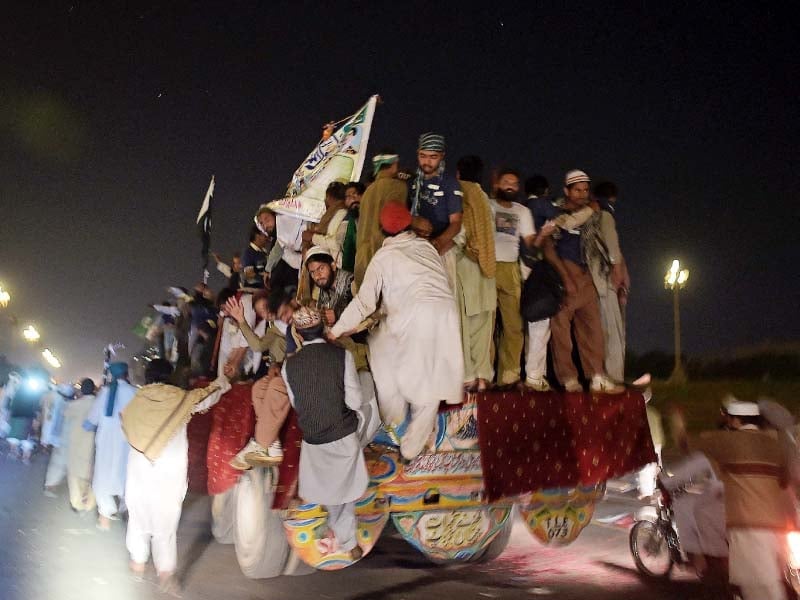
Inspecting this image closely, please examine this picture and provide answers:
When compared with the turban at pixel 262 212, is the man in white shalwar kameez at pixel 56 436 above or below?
below

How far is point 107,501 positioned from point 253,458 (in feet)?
13.7

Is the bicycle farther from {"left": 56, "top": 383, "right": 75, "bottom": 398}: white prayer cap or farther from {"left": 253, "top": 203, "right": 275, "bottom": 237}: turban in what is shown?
{"left": 56, "top": 383, "right": 75, "bottom": 398}: white prayer cap

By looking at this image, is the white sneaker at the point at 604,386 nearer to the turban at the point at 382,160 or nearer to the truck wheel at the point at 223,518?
the turban at the point at 382,160

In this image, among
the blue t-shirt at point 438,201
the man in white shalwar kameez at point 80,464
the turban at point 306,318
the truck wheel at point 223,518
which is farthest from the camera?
the man in white shalwar kameez at point 80,464

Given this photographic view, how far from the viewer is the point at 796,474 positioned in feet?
19.5

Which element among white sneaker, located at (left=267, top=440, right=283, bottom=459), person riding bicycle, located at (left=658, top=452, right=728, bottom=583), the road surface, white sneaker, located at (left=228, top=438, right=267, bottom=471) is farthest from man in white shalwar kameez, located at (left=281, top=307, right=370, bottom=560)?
person riding bicycle, located at (left=658, top=452, right=728, bottom=583)

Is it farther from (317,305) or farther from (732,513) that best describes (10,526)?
(732,513)

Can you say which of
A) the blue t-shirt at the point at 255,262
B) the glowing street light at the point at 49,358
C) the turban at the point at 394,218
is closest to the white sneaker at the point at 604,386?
the turban at the point at 394,218

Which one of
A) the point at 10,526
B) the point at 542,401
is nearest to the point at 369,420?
the point at 542,401

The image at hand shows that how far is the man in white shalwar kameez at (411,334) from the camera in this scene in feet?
18.8

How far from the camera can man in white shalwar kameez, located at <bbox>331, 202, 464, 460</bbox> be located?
18.8 ft

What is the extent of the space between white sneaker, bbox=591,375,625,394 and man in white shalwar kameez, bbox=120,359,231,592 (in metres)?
3.23

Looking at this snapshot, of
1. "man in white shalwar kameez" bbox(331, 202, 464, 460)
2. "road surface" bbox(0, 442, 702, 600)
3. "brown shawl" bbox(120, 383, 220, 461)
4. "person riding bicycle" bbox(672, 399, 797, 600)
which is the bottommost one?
"road surface" bbox(0, 442, 702, 600)

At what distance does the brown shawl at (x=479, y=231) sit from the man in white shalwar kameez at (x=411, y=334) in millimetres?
739
